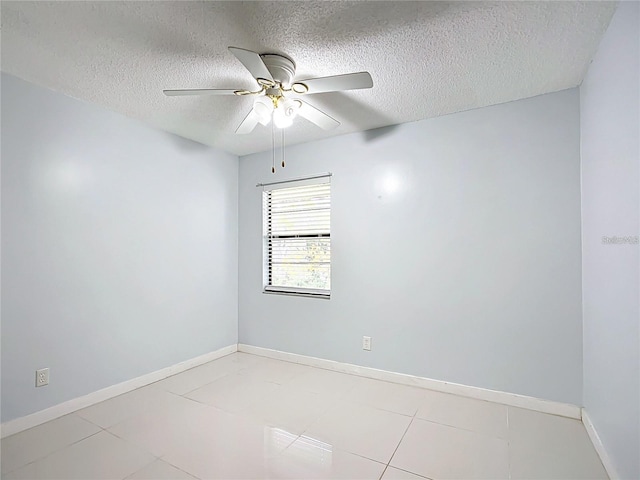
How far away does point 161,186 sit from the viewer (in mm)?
3242

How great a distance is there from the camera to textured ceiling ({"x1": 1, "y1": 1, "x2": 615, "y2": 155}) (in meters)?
1.65

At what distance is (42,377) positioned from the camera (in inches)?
92.7

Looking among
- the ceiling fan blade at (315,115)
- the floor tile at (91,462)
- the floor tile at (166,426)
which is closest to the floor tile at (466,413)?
the floor tile at (166,426)

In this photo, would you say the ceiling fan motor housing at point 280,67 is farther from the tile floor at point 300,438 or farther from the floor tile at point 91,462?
the floor tile at point 91,462

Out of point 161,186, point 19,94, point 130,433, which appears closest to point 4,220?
point 19,94

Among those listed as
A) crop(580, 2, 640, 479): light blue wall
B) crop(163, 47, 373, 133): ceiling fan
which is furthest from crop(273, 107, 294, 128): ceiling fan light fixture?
crop(580, 2, 640, 479): light blue wall

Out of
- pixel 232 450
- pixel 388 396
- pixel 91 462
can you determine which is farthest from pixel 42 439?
pixel 388 396

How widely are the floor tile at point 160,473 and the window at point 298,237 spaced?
2006 mm

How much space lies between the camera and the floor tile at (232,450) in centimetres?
182

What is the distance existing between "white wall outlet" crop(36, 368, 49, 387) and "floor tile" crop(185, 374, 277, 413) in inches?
39.1

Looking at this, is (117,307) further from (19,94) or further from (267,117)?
(267,117)

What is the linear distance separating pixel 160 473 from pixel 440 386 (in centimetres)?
219

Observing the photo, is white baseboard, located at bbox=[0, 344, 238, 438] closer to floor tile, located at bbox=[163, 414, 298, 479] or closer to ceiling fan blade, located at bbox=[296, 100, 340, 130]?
floor tile, located at bbox=[163, 414, 298, 479]

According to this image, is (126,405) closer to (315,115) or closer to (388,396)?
(388,396)
